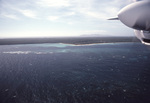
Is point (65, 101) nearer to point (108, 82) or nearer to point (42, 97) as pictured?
point (42, 97)

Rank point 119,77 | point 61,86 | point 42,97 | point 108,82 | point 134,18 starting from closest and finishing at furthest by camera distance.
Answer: point 134,18
point 42,97
point 61,86
point 108,82
point 119,77

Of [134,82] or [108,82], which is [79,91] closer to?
[108,82]

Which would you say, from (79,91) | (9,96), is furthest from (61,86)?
(9,96)

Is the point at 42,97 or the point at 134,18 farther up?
the point at 134,18

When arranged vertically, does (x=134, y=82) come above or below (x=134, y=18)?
below

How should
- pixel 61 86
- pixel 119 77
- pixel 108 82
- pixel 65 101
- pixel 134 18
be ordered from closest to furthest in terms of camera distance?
pixel 134 18
pixel 65 101
pixel 61 86
pixel 108 82
pixel 119 77

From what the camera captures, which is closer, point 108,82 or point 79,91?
point 79,91

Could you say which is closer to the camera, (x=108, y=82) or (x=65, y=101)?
(x=65, y=101)

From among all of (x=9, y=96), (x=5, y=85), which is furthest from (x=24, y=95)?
(x=5, y=85)

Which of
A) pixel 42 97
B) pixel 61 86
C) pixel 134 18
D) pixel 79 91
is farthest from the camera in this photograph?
pixel 61 86
